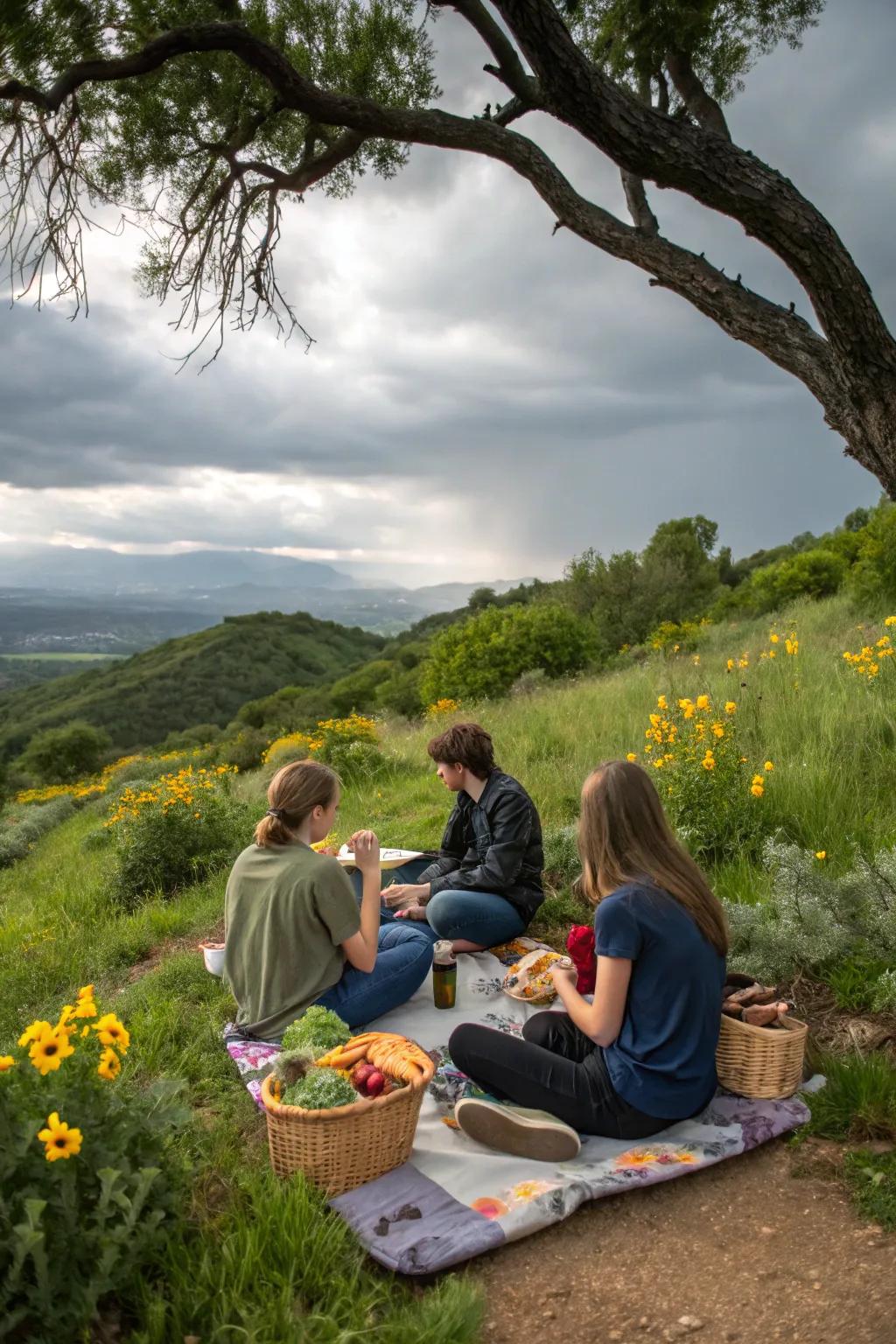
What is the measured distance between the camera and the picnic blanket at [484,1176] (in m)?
2.69

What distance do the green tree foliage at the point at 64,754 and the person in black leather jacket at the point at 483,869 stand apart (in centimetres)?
4282

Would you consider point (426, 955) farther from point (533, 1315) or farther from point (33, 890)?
point (33, 890)

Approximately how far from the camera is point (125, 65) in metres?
4.27

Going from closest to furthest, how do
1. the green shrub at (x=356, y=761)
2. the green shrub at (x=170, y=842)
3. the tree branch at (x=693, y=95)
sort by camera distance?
the tree branch at (x=693, y=95)
the green shrub at (x=170, y=842)
the green shrub at (x=356, y=761)

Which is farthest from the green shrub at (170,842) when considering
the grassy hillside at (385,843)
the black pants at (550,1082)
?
the black pants at (550,1082)

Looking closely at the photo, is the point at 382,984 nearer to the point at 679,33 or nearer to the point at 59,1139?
the point at 59,1139

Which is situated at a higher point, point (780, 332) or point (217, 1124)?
point (780, 332)

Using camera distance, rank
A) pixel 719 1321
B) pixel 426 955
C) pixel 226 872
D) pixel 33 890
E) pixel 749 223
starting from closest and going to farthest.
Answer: pixel 719 1321 → pixel 749 223 → pixel 426 955 → pixel 226 872 → pixel 33 890

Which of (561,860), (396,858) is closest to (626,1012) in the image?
(396,858)

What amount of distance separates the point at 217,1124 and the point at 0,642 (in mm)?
214170

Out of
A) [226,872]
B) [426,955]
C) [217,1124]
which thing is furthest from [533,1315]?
[226,872]

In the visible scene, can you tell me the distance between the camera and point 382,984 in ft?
13.5

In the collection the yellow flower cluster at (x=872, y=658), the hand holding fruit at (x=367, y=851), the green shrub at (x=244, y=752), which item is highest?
the yellow flower cluster at (x=872, y=658)

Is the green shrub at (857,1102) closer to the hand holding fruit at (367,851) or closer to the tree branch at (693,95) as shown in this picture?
the hand holding fruit at (367,851)
